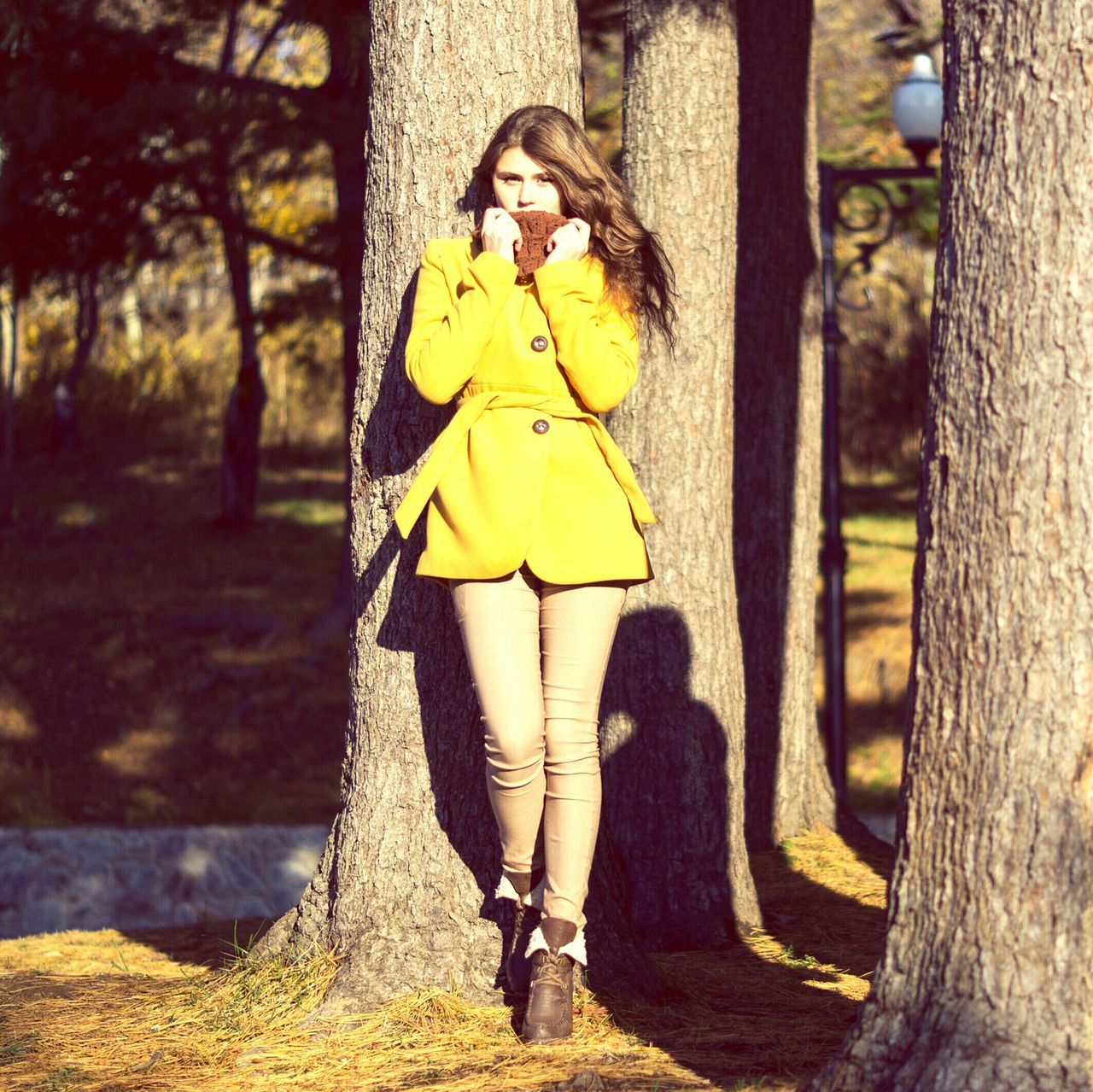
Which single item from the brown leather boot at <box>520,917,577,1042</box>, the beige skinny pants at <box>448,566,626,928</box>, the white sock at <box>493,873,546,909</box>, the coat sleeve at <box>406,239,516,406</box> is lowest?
the brown leather boot at <box>520,917,577,1042</box>

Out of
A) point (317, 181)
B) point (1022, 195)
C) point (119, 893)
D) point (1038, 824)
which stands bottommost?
point (119, 893)

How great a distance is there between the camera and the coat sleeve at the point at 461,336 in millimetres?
3650

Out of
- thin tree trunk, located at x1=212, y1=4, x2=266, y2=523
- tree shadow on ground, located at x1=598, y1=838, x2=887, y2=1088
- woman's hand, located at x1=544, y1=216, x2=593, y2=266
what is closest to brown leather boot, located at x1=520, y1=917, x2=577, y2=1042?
tree shadow on ground, located at x1=598, y1=838, x2=887, y2=1088

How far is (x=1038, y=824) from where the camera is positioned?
2.97 metres

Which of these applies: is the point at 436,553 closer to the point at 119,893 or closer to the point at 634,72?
the point at 634,72

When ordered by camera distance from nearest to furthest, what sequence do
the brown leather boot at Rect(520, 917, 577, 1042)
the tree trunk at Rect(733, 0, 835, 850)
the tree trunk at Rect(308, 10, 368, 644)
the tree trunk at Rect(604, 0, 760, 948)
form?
the brown leather boot at Rect(520, 917, 577, 1042) → the tree trunk at Rect(604, 0, 760, 948) → the tree trunk at Rect(733, 0, 835, 850) → the tree trunk at Rect(308, 10, 368, 644)

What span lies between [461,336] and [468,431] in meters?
0.27

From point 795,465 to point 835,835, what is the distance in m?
1.77

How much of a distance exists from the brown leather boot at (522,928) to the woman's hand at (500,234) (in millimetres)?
1601

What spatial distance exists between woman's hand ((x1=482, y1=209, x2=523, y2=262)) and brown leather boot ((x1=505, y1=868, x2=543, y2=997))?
1.60 m

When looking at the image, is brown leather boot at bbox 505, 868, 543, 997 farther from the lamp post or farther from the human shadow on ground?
the lamp post

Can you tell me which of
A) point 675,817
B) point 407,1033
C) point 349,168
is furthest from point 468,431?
point 349,168

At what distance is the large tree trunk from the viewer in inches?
116

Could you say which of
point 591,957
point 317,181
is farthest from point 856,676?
point 317,181
